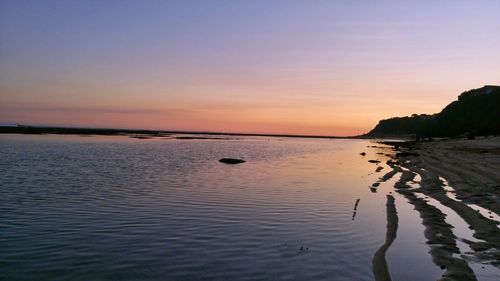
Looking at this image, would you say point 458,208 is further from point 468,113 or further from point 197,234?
point 468,113

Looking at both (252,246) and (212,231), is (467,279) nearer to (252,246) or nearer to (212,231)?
(252,246)

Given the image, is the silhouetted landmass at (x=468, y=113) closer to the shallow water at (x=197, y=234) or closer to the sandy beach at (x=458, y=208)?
the sandy beach at (x=458, y=208)

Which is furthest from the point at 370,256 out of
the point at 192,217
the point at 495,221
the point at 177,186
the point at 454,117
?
the point at 454,117

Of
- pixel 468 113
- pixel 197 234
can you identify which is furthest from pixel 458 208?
pixel 468 113

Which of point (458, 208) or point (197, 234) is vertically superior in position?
point (458, 208)

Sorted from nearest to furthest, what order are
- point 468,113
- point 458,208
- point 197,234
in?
point 197,234, point 458,208, point 468,113

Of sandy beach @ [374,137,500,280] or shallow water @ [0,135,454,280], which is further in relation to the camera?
sandy beach @ [374,137,500,280]

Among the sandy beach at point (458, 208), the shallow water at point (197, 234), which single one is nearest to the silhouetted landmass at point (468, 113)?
the sandy beach at point (458, 208)

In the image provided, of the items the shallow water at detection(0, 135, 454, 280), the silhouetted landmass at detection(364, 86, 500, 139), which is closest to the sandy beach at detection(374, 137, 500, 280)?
the shallow water at detection(0, 135, 454, 280)

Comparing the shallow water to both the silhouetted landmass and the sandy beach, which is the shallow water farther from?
the silhouetted landmass

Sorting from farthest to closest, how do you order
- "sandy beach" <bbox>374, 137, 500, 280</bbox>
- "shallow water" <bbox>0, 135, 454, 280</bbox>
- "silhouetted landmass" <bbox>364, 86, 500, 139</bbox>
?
"silhouetted landmass" <bbox>364, 86, 500, 139</bbox>, "sandy beach" <bbox>374, 137, 500, 280</bbox>, "shallow water" <bbox>0, 135, 454, 280</bbox>

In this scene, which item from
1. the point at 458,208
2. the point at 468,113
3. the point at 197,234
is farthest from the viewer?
the point at 468,113

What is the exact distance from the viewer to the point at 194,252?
1094 centimetres

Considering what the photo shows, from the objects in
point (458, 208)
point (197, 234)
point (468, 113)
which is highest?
point (468, 113)
